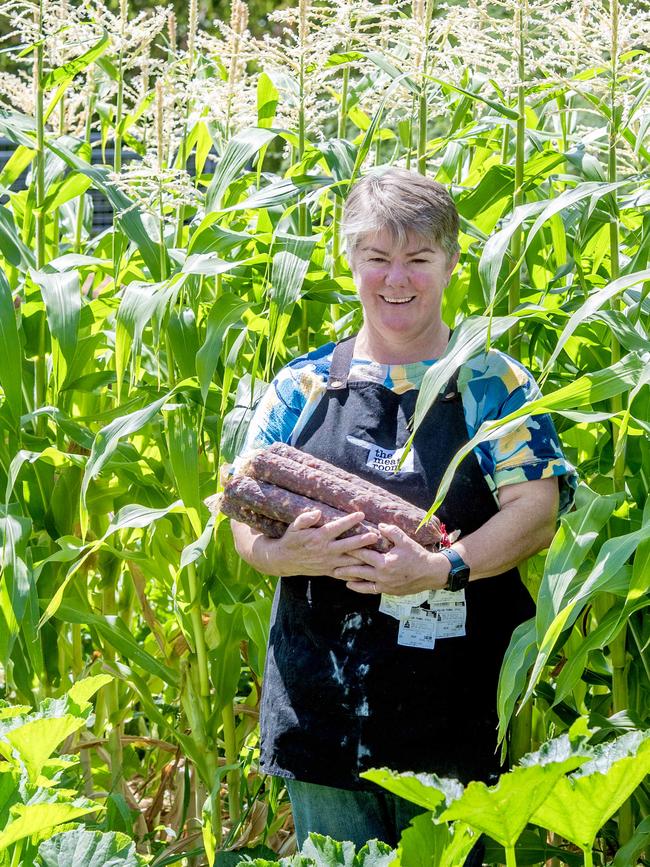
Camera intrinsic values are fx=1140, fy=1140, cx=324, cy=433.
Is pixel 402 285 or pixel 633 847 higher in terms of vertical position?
pixel 402 285

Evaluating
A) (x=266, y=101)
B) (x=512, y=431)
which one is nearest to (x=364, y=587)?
(x=512, y=431)

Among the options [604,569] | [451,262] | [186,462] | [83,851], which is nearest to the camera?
[83,851]

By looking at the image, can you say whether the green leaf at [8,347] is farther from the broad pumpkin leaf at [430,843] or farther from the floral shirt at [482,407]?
the broad pumpkin leaf at [430,843]

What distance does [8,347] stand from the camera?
230 cm

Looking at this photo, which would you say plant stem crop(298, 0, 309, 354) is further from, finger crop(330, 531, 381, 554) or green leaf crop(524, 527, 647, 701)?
green leaf crop(524, 527, 647, 701)

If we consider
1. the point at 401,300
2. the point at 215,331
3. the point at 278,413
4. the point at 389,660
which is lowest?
the point at 389,660

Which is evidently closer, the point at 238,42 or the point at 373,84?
Answer: the point at 238,42

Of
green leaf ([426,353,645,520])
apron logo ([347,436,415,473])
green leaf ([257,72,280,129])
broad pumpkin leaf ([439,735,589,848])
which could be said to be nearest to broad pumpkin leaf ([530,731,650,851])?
broad pumpkin leaf ([439,735,589,848])

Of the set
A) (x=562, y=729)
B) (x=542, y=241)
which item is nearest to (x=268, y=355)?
(x=542, y=241)

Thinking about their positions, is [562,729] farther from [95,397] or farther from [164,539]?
[95,397]

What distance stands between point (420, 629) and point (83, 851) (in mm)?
750

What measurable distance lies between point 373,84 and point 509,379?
112cm

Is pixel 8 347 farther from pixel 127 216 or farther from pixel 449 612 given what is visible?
pixel 449 612

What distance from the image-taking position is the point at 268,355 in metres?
2.14
